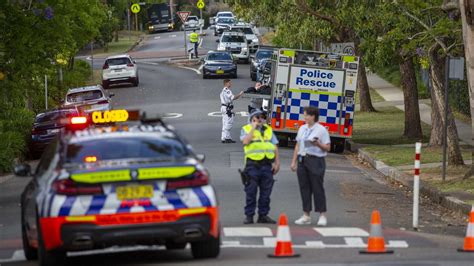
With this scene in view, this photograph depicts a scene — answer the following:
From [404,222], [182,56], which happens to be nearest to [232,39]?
[182,56]

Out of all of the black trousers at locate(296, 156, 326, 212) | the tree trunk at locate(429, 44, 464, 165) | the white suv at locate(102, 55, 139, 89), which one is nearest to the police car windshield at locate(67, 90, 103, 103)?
the tree trunk at locate(429, 44, 464, 165)

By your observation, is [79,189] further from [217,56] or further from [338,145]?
[217,56]

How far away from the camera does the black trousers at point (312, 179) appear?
53.9 ft

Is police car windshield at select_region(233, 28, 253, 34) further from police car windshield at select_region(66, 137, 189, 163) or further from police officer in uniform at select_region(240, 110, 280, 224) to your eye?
police car windshield at select_region(66, 137, 189, 163)

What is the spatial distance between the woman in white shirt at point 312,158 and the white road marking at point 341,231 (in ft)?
0.81

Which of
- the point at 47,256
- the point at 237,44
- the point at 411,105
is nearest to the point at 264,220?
the point at 47,256

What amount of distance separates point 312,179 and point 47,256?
17.2 ft

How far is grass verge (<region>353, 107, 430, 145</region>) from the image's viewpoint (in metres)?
33.9

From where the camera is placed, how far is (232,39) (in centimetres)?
6550

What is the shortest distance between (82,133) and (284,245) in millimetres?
2604

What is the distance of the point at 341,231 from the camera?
16.2m

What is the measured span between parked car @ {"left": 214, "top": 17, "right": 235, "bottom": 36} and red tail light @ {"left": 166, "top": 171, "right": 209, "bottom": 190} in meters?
72.4

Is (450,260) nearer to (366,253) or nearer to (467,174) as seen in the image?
(366,253)

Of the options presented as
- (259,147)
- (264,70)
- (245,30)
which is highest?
(259,147)
